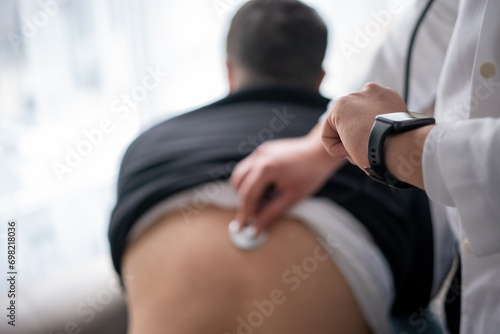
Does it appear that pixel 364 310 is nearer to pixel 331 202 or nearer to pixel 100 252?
pixel 331 202

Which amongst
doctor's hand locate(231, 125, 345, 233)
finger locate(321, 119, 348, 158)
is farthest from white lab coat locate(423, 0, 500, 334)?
doctor's hand locate(231, 125, 345, 233)

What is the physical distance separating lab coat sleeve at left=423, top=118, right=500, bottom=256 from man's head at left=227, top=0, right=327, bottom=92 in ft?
2.40

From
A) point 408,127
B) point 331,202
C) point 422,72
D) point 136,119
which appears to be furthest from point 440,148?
point 136,119

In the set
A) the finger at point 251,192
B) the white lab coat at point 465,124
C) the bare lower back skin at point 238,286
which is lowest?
the bare lower back skin at point 238,286

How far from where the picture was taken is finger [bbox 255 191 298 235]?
86cm

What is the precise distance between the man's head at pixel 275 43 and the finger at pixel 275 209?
1.30ft

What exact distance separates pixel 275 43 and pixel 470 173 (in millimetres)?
791

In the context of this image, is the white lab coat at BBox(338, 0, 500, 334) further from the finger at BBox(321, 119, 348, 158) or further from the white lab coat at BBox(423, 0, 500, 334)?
the finger at BBox(321, 119, 348, 158)

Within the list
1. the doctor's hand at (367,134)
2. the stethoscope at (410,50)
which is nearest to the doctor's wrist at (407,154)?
the doctor's hand at (367,134)

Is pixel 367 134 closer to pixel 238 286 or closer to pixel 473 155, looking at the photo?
pixel 473 155

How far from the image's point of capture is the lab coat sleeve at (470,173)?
42 centimetres

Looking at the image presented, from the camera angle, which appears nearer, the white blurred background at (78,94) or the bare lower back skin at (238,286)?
the bare lower back skin at (238,286)

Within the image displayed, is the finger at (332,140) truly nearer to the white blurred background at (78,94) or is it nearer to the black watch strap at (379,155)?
the black watch strap at (379,155)

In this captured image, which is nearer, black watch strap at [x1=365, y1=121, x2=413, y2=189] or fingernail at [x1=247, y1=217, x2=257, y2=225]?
black watch strap at [x1=365, y1=121, x2=413, y2=189]
